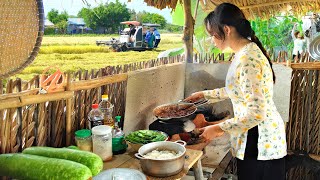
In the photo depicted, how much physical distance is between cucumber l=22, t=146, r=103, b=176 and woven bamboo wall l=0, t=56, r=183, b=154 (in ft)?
0.75

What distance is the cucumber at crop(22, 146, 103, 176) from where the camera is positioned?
4.93 feet

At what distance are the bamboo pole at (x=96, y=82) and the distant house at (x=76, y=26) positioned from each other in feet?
23.4

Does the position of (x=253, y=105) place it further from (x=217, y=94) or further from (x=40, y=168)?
(x=40, y=168)

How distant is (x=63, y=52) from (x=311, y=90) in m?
9.80

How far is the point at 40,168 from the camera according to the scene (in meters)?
1.40

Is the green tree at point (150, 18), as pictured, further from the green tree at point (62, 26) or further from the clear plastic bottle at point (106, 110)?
the clear plastic bottle at point (106, 110)

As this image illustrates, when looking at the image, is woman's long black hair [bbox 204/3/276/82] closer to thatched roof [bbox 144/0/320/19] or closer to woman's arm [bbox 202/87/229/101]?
woman's arm [bbox 202/87/229/101]

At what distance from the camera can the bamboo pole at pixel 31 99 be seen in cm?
166

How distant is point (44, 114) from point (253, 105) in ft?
4.26

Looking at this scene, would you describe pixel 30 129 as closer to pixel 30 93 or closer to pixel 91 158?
pixel 30 93

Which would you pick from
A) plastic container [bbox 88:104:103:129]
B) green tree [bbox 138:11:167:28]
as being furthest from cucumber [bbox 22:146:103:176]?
green tree [bbox 138:11:167:28]

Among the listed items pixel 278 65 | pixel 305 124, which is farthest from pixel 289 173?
pixel 278 65

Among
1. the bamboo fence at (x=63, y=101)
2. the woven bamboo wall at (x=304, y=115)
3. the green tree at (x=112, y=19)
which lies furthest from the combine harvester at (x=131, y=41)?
the woven bamboo wall at (x=304, y=115)

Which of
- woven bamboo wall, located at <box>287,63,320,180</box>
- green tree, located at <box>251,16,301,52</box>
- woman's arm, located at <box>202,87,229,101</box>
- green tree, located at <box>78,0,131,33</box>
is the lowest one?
woven bamboo wall, located at <box>287,63,320,180</box>
